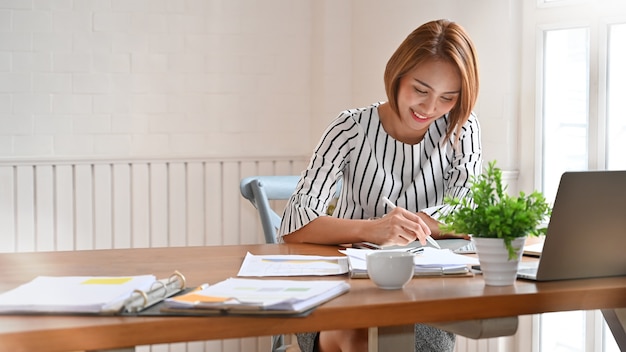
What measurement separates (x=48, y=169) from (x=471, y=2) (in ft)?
6.51

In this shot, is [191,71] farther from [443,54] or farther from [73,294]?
[73,294]

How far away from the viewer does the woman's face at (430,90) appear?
2514 millimetres

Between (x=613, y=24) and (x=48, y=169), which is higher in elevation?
(x=613, y=24)

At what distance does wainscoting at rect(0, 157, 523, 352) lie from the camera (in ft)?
12.8

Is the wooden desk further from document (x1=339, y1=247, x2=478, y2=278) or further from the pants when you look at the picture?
the pants

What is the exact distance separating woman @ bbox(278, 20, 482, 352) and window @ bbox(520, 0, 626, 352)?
687 mm

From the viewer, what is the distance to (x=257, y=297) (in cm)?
156

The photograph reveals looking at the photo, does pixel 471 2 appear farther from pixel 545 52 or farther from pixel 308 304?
pixel 308 304

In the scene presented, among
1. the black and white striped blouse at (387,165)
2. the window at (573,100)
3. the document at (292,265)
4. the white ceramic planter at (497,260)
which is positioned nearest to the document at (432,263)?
the document at (292,265)

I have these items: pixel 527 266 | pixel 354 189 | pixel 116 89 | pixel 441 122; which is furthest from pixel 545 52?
pixel 116 89

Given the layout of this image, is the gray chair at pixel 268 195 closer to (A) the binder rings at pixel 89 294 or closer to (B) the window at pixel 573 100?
(B) the window at pixel 573 100

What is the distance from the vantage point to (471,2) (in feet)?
11.8

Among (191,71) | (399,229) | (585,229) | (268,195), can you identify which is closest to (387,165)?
(399,229)

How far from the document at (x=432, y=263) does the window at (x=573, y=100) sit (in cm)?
132
